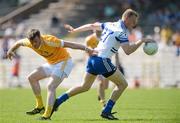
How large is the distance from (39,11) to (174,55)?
1076 cm

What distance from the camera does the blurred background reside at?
36.9m

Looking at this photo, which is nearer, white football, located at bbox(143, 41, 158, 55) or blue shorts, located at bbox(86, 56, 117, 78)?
blue shorts, located at bbox(86, 56, 117, 78)

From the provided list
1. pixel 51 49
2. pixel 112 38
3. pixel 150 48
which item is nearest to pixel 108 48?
pixel 112 38

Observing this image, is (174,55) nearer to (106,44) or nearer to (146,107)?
(146,107)

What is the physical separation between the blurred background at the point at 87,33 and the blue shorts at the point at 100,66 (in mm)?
17206

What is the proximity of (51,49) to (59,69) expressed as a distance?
47cm

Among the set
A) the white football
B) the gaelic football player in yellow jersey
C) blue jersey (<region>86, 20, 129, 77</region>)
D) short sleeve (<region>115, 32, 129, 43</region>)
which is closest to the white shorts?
the gaelic football player in yellow jersey

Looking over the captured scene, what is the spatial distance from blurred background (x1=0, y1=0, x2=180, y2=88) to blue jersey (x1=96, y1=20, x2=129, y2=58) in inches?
676

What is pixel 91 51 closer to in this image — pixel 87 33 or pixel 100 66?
pixel 100 66

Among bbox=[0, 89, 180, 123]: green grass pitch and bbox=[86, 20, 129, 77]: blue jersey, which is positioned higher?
bbox=[86, 20, 129, 77]: blue jersey

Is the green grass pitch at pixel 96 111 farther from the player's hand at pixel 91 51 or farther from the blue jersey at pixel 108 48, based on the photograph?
the player's hand at pixel 91 51

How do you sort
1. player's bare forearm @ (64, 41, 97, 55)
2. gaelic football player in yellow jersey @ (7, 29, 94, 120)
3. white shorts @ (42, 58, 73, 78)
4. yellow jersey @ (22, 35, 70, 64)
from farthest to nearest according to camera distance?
white shorts @ (42, 58, 73, 78) < yellow jersey @ (22, 35, 70, 64) < gaelic football player in yellow jersey @ (7, 29, 94, 120) < player's bare forearm @ (64, 41, 97, 55)

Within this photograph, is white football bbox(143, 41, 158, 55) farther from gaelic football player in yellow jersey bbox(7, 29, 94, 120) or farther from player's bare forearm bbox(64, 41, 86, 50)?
player's bare forearm bbox(64, 41, 86, 50)

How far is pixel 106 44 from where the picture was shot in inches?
640
